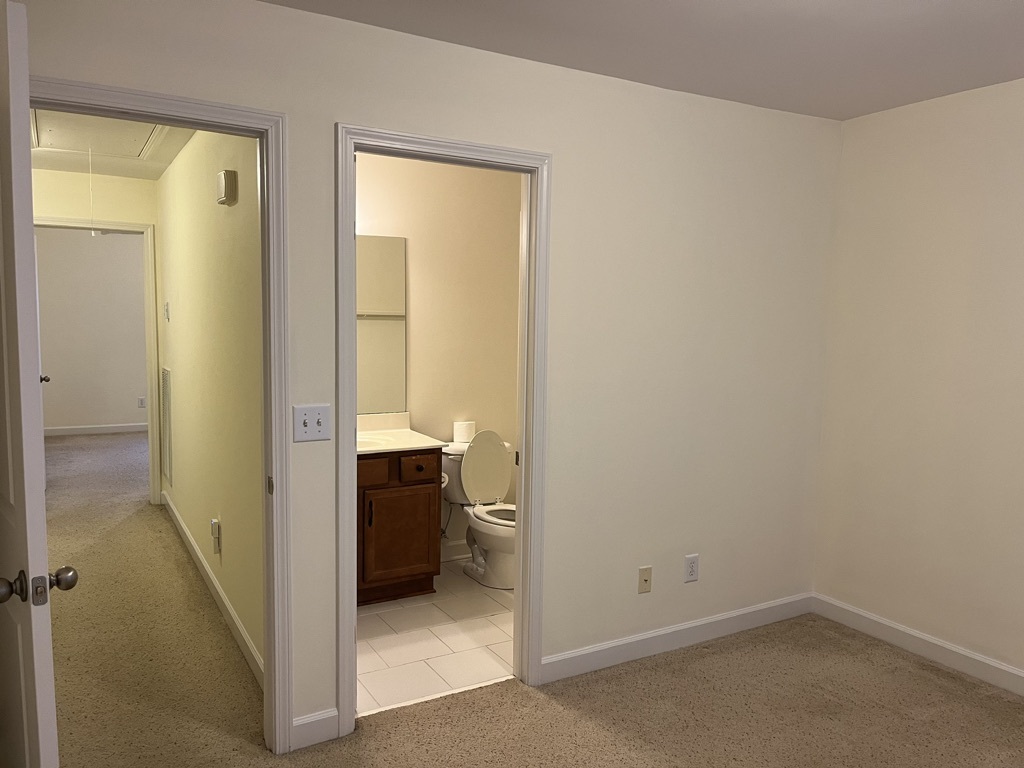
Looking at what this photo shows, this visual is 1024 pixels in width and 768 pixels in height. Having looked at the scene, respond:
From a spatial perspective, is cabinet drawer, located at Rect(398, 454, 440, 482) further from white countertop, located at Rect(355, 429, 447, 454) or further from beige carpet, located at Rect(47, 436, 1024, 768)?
beige carpet, located at Rect(47, 436, 1024, 768)

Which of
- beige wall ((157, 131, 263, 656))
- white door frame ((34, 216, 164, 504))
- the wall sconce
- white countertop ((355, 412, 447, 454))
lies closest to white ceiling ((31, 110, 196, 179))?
A: beige wall ((157, 131, 263, 656))

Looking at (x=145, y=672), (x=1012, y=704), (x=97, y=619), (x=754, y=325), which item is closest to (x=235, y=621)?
(x=145, y=672)

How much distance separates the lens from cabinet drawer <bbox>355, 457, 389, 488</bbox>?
3.65 meters

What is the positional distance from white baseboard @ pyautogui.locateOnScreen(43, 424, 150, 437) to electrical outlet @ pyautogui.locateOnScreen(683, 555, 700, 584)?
24.9 ft

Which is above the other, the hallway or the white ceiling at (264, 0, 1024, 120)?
the white ceiling at (264, 0, 1024, 120)

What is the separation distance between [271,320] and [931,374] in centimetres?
259

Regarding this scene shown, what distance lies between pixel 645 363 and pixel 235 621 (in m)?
2.05

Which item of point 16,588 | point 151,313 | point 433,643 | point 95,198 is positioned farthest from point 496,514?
point 95,198

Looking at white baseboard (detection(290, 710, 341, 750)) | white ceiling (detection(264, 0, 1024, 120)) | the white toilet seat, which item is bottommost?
white baseboard (detection(290, 710, 341, 750))

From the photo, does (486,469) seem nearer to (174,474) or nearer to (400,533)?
(400,533)

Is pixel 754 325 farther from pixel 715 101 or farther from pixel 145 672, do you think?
pixel 145 672

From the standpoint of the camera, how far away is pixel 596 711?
A: 2.77 meters

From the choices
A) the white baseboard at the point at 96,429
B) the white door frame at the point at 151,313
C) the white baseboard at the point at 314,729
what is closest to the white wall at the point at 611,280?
the white baseboard at the point at 314,729

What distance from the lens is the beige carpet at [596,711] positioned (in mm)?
2486
